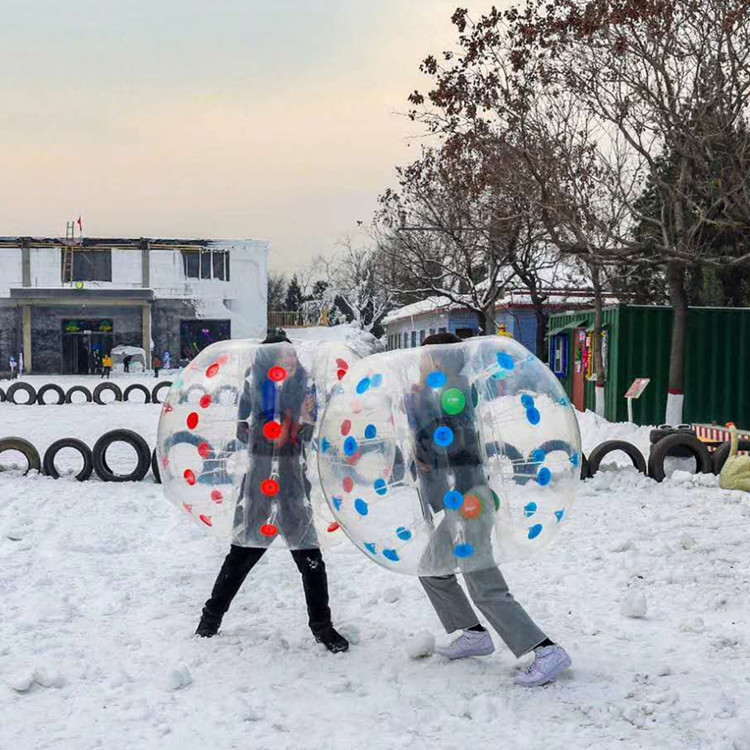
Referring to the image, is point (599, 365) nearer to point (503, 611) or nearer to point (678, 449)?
point (678, 449)

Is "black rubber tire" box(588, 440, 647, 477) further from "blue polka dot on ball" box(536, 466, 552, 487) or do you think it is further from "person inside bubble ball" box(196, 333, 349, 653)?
"blue polka dot on ball" box(536, 466, 552, 487)

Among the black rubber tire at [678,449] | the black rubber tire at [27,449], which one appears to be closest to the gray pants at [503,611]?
the black rubber tire at [678,449]

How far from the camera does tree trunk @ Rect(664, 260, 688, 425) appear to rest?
16.6 metres

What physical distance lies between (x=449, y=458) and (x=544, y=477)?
1.72 ft

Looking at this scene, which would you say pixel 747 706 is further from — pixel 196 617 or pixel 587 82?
pixel 587 82

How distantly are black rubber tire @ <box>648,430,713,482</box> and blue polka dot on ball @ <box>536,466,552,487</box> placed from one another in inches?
247

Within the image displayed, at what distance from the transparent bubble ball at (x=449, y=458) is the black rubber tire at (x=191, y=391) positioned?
1.04 m

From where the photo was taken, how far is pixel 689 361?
59.5 ft

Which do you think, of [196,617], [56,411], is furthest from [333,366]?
[56,411]

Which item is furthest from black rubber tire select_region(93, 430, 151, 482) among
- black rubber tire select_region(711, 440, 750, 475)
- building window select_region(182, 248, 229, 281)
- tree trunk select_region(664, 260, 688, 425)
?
building window select_region(182, 248, 229, 281)

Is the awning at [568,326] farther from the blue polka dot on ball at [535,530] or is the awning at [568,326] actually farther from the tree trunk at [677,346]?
the blue polka dot on ball at [535,530]

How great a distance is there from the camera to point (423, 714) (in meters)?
4.39

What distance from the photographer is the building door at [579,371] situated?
833 inches

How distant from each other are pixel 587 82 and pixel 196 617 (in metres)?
12.7
